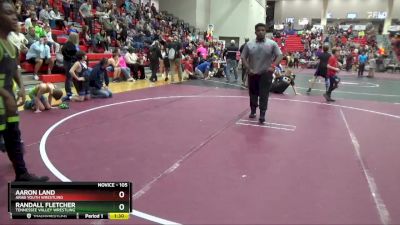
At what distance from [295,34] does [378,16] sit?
1145 centimetres

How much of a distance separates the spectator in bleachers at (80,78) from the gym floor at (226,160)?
62 centimetres

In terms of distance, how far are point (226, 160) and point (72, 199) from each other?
8.13 feet

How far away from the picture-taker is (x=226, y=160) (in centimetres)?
475

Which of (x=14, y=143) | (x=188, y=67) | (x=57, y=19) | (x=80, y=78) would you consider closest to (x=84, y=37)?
(x=57, y=19)

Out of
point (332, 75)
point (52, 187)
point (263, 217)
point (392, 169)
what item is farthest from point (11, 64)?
point (332, 75)

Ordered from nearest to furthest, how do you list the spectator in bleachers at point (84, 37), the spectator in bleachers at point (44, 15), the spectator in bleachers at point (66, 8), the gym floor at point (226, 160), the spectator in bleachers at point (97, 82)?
the gym floor at point (226, 160), the spectator in bleachers at point (97, 82), the spectator in bleachers at point (44, 15), the spectator in bleachers at point (84, 37), the spectator in bleachers at point (66, 8)

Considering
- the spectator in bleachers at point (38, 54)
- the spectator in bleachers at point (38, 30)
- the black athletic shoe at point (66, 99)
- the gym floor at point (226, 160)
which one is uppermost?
the spectator in bleachers at point (38, 30)

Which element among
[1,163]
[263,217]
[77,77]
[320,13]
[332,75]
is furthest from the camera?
[320,13]

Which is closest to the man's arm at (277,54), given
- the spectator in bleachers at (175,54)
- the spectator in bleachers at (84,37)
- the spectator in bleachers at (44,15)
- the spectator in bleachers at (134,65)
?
the spectator in bleachers at (175,54)

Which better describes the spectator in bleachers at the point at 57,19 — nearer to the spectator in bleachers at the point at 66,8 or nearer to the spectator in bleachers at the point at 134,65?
the spectator in bleachers at the point at 66,8

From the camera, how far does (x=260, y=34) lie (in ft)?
23.3

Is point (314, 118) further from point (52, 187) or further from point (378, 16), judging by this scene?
point (378, 16)

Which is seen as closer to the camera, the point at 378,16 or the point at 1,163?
the point at 1,163

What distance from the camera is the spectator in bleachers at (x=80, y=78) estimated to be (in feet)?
29.5
